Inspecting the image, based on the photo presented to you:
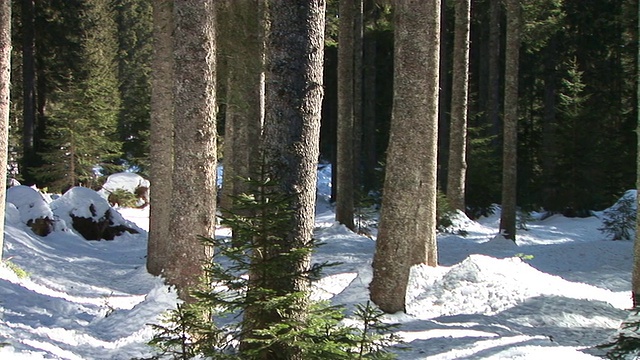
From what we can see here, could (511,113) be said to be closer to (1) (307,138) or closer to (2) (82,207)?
(2) (82,207)

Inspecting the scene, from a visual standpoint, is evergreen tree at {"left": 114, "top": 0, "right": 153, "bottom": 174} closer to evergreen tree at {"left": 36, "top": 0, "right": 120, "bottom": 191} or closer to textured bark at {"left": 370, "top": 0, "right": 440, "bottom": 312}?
evergreen tree at {"left": 36, "top": 0, "right": 120, "bottom": 191}

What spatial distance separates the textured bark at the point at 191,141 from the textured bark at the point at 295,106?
3.40m

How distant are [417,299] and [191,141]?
3.97 m

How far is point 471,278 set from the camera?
9.73 meters

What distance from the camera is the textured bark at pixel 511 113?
16.1m

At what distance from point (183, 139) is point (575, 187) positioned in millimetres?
18369

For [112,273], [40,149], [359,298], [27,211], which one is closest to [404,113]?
[359,298]

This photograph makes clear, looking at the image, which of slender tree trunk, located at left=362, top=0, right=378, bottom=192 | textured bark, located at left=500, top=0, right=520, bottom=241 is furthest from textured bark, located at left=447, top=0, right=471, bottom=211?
slender tree trunk, located at left=362, top=0, right=378, bottom=192

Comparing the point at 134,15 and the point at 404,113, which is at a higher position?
the point at 134,15

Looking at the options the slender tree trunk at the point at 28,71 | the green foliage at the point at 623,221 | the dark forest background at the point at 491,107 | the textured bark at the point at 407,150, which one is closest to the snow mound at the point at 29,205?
the dark forest background at the point at 491,107

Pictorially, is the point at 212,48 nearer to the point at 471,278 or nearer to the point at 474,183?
the point at 471,278

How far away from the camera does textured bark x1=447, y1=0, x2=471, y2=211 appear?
17266 mm

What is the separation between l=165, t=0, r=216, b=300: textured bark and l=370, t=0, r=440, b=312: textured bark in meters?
2.47

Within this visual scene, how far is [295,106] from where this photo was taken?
5090mm
